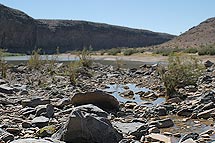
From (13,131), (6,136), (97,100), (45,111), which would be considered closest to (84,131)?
(6,136)

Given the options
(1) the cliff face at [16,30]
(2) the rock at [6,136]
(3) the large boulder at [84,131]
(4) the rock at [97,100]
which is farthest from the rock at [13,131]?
(1) the cliff face at [16,30]

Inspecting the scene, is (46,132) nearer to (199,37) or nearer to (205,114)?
(205,114)

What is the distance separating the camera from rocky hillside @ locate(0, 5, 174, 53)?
274 ft

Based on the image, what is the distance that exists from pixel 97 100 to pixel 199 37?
7642cm

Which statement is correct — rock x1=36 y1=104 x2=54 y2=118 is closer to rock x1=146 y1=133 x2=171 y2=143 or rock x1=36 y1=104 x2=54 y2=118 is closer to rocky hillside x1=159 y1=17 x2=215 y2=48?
rock x1=146 y1=133 x2=171 y2=143

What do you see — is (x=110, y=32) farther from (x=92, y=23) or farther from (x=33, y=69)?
(x=33, y=69)

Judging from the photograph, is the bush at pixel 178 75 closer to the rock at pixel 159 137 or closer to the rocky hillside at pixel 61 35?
the rock at pixel 159 137

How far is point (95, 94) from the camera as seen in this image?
10258 millimetres

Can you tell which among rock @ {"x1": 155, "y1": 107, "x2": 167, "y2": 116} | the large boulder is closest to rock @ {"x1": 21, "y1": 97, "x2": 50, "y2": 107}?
rock @ {"x1": 155, "y1": 107, "x2": 167, "y2": 116}

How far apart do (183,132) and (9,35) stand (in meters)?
81.2

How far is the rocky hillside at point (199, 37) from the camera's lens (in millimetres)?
77062

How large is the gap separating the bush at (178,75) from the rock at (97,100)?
3.69 meters

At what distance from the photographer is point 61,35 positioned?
9719 centimetres

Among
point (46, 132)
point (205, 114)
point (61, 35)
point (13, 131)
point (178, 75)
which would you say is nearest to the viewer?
point (46, 132)
